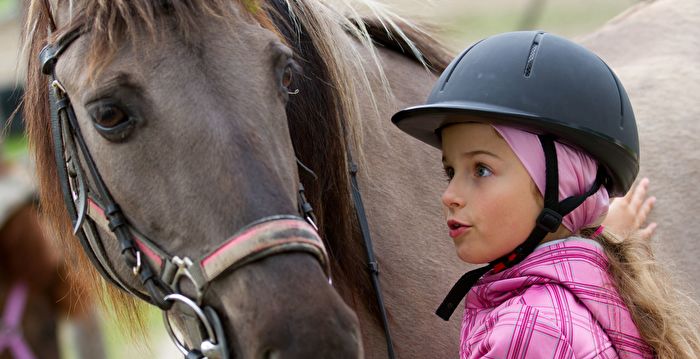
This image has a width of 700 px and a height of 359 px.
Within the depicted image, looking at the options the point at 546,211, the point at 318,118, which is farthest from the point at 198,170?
the point at 546,211

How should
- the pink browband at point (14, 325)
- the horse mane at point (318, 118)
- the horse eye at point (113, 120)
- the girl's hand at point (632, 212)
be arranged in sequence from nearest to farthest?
the horse eye at point (113, 120), the horse mane at point (318, 118), the girl's hand at point (632, 212), the pink browband at point (14, 325)

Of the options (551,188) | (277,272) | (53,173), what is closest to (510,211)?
(551,188)

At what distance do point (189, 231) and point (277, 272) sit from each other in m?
0.25

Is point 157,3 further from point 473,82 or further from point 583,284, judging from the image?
point 583,284

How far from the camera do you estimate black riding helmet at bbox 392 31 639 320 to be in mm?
2133

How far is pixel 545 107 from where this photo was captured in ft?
7.10

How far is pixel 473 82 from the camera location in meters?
2.28

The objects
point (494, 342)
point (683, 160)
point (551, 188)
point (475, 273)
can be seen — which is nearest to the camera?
point (494, 342)

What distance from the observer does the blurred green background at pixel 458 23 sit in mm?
3520

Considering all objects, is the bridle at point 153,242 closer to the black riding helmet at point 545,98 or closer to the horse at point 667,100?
the black riding helmet at point 545,98

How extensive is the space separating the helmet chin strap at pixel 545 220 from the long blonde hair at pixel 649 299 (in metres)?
0.17

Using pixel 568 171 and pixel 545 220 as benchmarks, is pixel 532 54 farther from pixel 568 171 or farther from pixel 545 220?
pixel 545 220

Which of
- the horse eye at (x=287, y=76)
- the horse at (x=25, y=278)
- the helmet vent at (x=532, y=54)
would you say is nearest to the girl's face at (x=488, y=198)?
the helmet vent at (x=532, y=54)

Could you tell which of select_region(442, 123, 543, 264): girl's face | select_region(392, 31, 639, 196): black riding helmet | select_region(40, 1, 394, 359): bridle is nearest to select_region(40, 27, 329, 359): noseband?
select_region(40, 1, 394, 359): bridle
